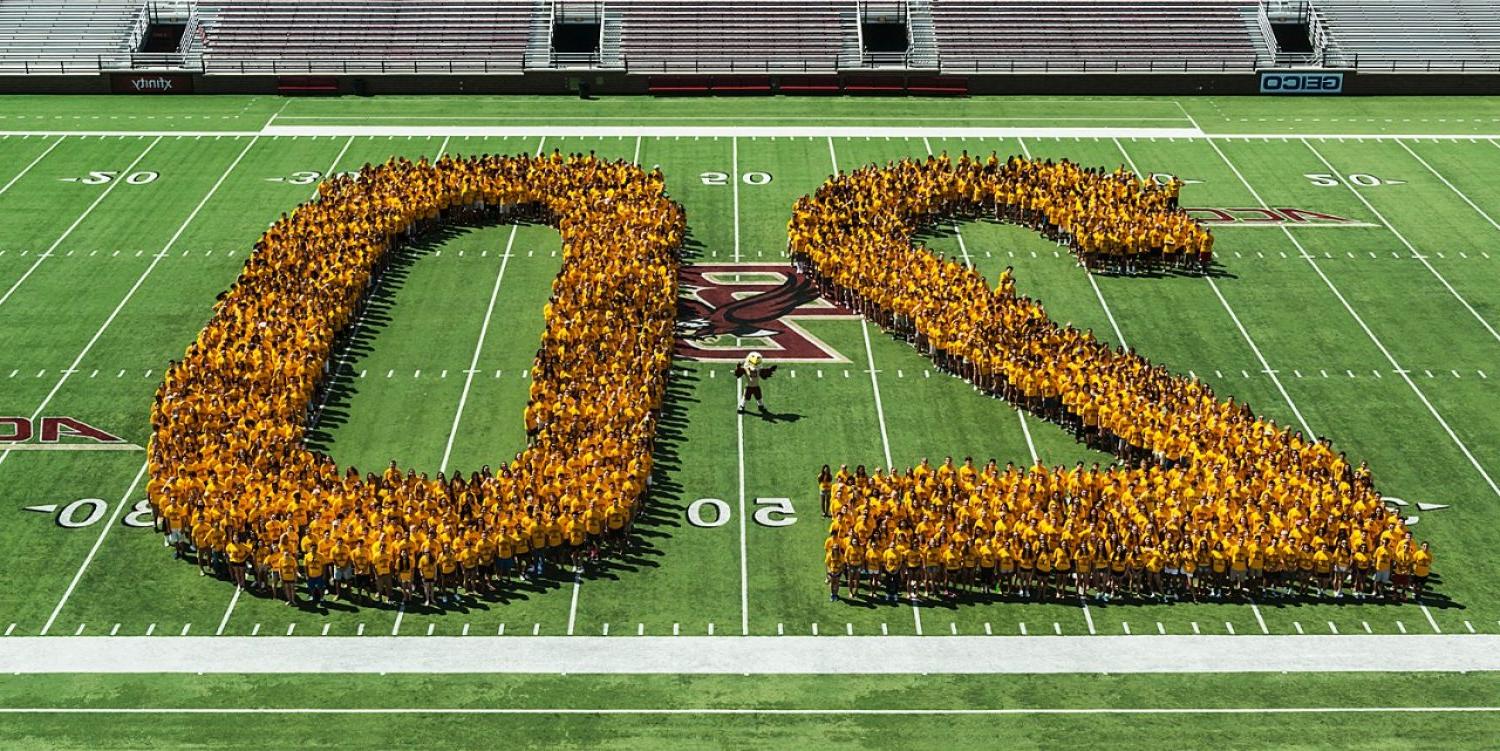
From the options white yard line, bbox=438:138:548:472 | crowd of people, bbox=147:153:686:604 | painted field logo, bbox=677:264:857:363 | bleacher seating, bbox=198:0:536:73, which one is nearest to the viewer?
crowd of people, bbox=147:153:686:604

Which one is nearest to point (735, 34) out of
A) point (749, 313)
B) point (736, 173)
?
point (736, 173)

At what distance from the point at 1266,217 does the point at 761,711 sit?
2531 cm

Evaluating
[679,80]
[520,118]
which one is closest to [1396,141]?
[679,80]

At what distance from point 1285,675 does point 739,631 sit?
24.9ft

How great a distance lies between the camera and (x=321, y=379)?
35.2 meters

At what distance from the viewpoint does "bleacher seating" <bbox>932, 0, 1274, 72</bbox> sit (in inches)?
2355

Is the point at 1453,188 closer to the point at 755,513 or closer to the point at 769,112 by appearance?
the point at 769,112

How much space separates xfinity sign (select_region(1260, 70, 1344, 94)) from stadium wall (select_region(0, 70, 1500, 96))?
0.22 metres

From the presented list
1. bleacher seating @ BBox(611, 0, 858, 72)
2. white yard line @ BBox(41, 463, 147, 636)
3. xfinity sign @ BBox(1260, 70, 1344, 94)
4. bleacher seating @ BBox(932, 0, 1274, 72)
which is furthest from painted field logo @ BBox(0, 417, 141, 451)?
xfinity sign @ BBox(1260, 70, 1344, 94)

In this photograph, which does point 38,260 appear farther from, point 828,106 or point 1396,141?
point 1396,141

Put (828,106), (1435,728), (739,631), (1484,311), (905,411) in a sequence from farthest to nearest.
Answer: (828,106)
(1484,311)
(905,411)
(739,631)
(1435,728)

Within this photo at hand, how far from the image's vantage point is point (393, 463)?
29109 mm

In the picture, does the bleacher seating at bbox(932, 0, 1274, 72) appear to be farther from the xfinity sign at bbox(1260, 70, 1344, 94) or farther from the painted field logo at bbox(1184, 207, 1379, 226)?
the painted field logo at bbox(1184, 207, 1379, 226)

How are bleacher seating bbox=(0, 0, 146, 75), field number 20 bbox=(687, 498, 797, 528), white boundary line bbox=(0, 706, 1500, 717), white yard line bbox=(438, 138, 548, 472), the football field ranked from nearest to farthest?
white boundary line bbox=(0, 706, 1500, 717) < the football field < field number 20 bbox=(687, 498, 797, 528) < white yard line bbox=(438, 138, 548, 472) < bleacher seating bbox=(0, 0, 146, 75)
